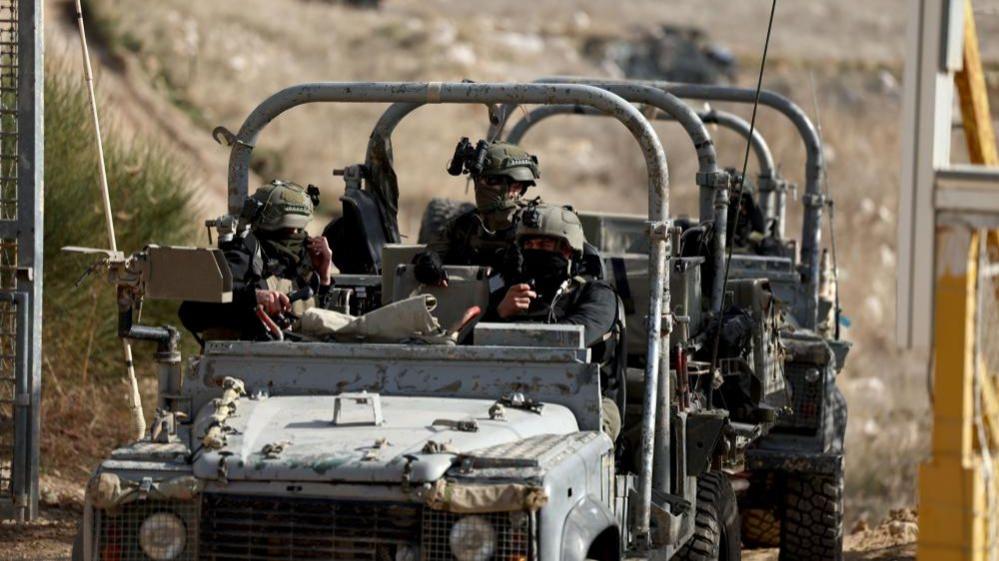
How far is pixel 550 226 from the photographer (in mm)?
7285

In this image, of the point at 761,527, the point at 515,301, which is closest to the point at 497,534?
the point at 515,301

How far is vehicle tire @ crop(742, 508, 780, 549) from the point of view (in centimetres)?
1041

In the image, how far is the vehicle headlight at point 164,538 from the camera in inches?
232

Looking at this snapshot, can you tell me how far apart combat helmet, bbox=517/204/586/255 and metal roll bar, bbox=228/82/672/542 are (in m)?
0.41

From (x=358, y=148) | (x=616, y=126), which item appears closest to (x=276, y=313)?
(x=358, y=148)

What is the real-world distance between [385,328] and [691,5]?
40.1 meters

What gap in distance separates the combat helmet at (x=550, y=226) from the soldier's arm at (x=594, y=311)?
0.56 ft

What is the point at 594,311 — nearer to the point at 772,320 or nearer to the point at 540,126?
the point at 772,320

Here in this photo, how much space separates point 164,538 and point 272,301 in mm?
1617

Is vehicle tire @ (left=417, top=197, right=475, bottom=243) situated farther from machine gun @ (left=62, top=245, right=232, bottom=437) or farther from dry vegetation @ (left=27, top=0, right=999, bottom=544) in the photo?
machine gun @ (left=62, top=245, right=232, bottom=437)

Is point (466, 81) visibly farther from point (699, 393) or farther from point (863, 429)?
point (863, 429)

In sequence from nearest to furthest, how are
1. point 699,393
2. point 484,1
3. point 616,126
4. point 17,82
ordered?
1. point 699,393
2. point 17,82
3. point 616,126
4. point 484,1

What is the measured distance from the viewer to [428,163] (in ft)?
90.4

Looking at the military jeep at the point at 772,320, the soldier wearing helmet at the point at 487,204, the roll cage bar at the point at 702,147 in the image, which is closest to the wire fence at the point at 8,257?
the military jeep at the point at 772,320
